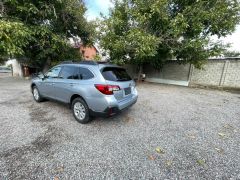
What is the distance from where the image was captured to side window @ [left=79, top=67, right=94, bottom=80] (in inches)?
138

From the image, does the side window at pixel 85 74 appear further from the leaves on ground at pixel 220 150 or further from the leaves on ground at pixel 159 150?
the leaves on ground at pixel 220 150

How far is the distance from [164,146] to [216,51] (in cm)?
814

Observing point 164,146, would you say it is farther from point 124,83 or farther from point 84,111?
point 84,111

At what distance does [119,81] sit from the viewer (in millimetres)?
3613

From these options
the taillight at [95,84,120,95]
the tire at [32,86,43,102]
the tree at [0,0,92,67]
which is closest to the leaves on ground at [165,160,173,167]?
the taillight at [95,84,120,95]

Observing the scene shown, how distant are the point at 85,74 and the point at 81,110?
100 centimetres

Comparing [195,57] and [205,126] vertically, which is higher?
[195,57]

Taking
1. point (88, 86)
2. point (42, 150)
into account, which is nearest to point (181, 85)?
point (88, 86)

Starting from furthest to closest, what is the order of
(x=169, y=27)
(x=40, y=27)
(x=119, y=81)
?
(x=40, y=27) < (x=169, y=27) < (x=119, y=81)

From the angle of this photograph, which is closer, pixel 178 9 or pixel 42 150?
pixel 42 150

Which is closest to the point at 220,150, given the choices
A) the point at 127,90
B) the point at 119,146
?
the point at 119,146

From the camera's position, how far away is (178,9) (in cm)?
919

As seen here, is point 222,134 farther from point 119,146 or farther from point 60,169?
point 60,169

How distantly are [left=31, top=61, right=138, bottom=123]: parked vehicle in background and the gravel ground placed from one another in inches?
20.9
